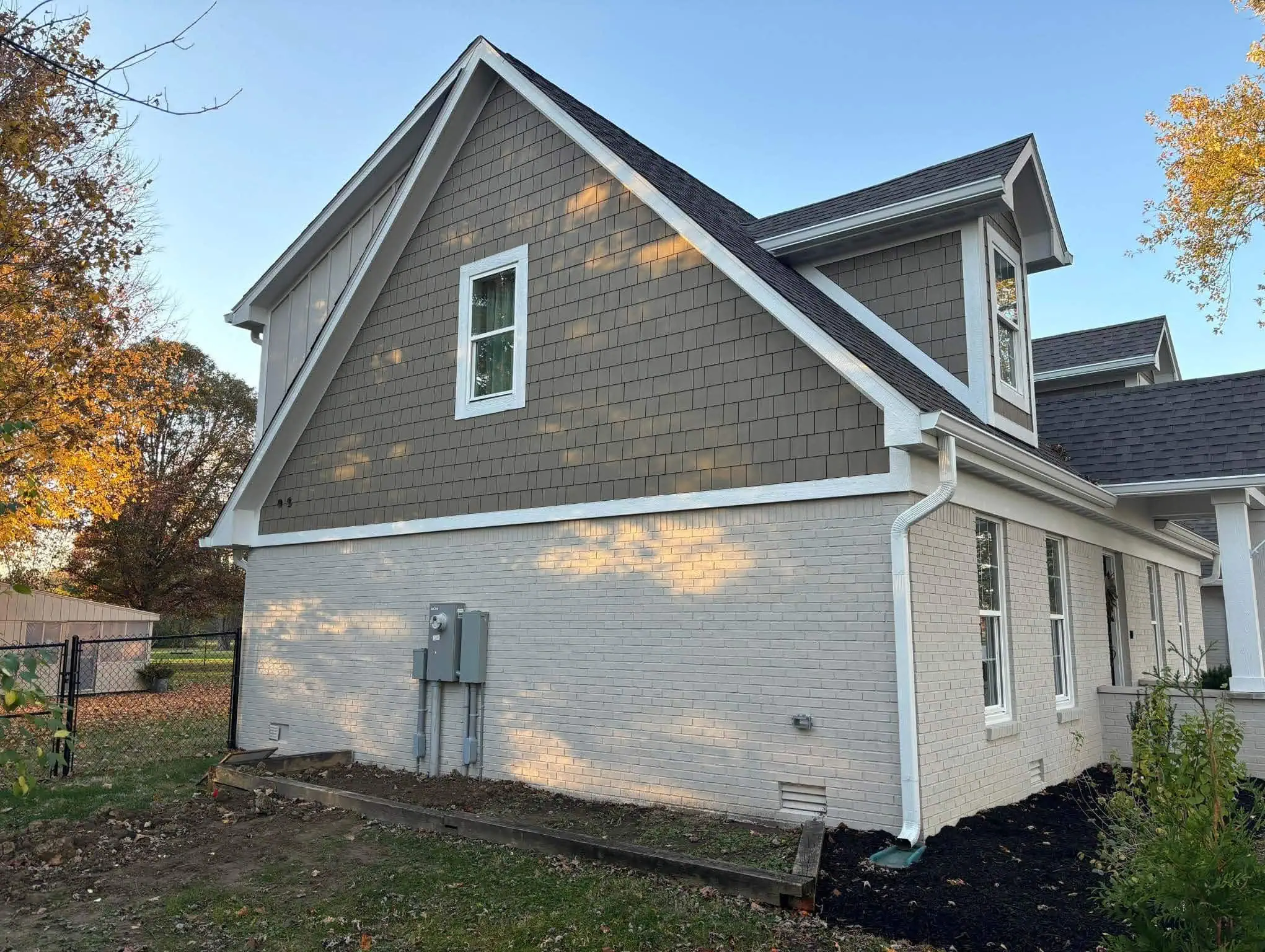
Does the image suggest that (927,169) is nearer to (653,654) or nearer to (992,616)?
(992,616)

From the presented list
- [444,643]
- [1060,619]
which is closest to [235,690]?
[444,643]

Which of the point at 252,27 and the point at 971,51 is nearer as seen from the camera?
the point at 252,27

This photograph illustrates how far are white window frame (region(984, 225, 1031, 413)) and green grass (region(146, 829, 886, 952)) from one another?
5.79m

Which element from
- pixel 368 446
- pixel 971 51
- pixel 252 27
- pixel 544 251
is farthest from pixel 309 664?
pixel 971 51

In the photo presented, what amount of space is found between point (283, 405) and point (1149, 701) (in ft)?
32.6

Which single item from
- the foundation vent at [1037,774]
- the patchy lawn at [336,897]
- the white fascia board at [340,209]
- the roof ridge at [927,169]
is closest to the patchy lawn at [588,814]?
the patchy lawn at [336,897]

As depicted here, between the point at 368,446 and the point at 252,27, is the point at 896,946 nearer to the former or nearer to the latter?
the point at 252,27

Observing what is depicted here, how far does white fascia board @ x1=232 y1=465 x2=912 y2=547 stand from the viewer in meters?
7.09

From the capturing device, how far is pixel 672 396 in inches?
332

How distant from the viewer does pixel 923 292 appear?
9148mm

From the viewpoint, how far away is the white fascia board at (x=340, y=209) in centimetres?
1134

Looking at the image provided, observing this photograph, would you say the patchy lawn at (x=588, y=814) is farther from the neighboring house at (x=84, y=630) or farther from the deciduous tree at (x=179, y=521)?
the deciduous tree at (x=179, y=521)

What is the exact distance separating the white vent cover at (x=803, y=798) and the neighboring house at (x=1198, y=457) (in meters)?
4.72

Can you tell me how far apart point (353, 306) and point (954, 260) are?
689 cm
